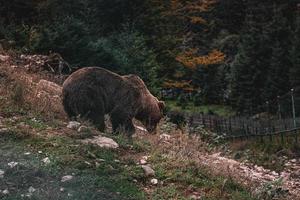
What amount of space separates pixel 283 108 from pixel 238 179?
18.1 metres

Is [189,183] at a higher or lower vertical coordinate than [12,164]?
lower

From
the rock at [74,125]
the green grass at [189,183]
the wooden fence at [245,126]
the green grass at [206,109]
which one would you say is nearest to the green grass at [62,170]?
the green grass at [189,183]

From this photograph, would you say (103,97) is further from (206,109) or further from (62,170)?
(206,109)

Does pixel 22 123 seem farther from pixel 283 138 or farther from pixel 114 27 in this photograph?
pixel 114 27

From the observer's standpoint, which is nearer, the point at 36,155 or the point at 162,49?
the point at 36,155

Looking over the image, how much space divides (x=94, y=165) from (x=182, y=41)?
1103 inches

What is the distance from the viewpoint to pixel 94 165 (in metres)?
7.33

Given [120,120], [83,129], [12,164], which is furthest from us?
[120,120]

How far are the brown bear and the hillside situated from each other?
400mm

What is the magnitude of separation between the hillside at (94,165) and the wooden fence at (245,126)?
1174 centimetres

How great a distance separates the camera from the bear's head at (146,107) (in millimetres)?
10383

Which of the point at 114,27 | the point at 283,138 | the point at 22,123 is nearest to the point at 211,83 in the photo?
the point at 114,27

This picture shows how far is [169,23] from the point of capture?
33.3m

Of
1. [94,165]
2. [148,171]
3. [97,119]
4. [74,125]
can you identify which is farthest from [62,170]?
[97,119]
